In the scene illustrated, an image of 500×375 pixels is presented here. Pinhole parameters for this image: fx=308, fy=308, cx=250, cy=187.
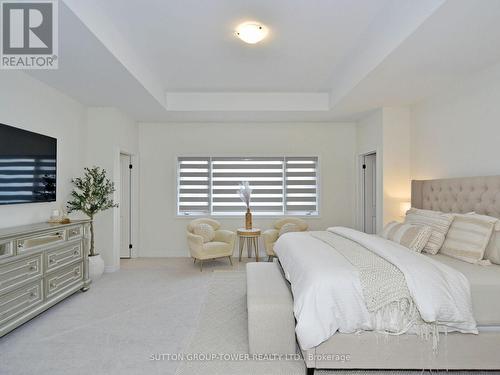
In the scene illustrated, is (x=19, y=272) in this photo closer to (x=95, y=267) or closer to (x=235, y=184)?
(x=95, y=267)

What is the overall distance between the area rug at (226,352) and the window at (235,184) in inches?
97.7

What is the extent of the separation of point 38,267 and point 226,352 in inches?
76.0

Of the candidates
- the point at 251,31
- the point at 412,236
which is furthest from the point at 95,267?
the point at 412,236

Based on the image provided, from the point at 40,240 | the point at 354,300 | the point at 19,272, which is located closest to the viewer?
the point at 354,300

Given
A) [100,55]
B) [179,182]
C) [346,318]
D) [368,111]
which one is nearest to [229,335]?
[346,318]

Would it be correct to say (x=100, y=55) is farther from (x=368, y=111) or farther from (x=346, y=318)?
(x=368, y=111)

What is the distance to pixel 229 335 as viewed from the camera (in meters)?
2.59

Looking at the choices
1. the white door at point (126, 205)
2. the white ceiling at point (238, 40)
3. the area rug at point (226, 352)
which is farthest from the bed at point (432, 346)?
the white door at point (126, 205)

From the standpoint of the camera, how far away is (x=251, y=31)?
9.22 feet

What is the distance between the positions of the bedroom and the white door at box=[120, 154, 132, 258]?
1.0 inches

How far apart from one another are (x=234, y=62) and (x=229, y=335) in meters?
2.94

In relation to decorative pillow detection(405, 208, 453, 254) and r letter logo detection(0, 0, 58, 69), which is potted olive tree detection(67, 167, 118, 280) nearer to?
r letter logo detection(0, 0, 58, 69)

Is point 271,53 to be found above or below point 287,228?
above

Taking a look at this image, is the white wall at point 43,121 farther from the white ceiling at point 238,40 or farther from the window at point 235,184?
the window at point 235,184
